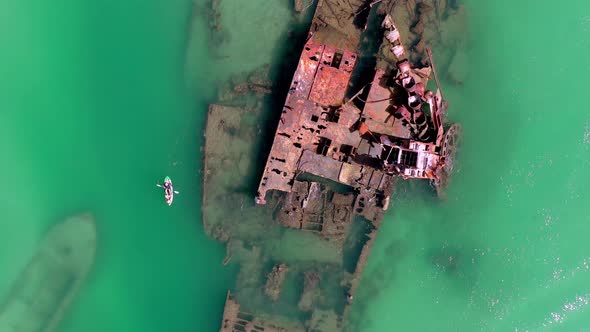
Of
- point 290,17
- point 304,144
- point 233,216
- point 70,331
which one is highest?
point 290,17

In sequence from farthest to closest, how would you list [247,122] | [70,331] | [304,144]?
1. [70,331]
2. [247,122]
3. [304,144]

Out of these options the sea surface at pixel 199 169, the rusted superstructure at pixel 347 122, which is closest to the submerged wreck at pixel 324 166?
the rusted superstructure at pixel 347 122

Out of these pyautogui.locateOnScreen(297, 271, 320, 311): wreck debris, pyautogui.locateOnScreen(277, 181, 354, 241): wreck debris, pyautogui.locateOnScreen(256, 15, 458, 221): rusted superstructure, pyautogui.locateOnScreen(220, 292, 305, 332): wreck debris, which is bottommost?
pyautogui.locateOnScreen(220, 292, 305, 332): wreck debris

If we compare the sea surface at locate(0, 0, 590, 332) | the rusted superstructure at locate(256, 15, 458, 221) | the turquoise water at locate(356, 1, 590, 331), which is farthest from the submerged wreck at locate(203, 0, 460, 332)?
the turquoise water at locate(356, 1, 590, 331)

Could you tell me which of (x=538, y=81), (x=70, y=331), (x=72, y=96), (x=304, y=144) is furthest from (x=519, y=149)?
(x=70, y=331)

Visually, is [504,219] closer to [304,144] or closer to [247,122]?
[304,144]

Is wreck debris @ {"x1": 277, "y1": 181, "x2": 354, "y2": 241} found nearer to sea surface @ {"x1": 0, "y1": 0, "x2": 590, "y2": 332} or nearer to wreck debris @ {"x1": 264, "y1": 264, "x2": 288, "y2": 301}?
wreck debris @ {"x1": 264, "y1": 264, "x2": 288, "y2": 301}
